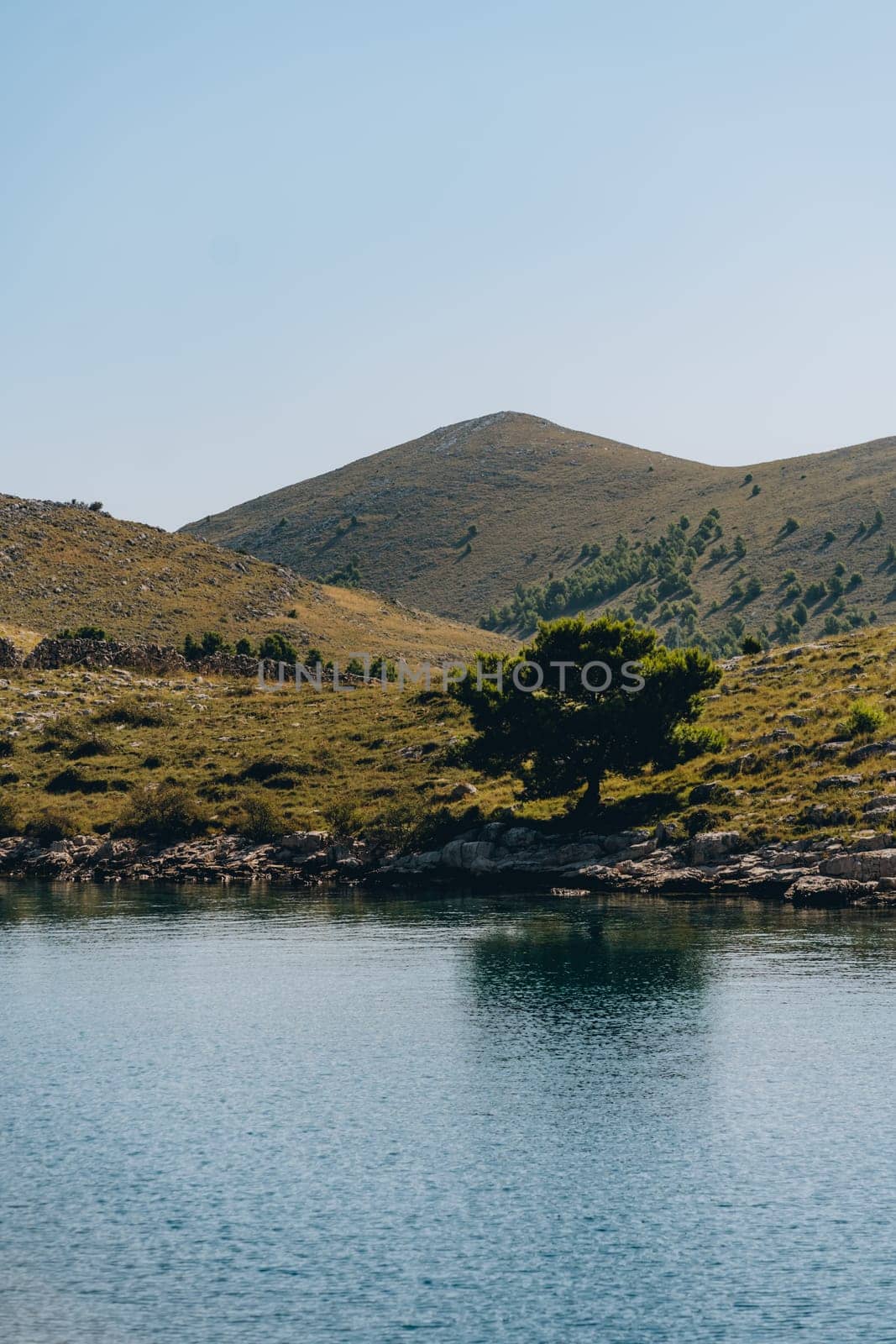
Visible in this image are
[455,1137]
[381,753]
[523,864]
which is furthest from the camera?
[381,753]

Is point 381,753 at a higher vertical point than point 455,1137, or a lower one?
higher

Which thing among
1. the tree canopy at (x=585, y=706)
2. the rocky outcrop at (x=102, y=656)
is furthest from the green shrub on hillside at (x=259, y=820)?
the rocky outcrop at (x=102, y=656)

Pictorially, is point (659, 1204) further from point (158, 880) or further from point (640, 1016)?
point (158, 880)

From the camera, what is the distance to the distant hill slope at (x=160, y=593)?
151000mm

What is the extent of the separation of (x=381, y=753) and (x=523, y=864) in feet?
71.8

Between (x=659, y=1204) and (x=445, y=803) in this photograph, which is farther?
(x=445, y=803)

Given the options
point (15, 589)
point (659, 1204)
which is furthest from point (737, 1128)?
point (15, 589)

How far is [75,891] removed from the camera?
7706 centimetres

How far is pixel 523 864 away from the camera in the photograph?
75.2 metres

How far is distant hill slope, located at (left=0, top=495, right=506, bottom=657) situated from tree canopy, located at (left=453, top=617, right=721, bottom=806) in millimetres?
71080

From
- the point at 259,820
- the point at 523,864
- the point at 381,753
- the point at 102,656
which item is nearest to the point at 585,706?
the point at 523,864

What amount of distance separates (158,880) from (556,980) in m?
37.3

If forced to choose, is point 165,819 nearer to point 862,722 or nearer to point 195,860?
point 195,860

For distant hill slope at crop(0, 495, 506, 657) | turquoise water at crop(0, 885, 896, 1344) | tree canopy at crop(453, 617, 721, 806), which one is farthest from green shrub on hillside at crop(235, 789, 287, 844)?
distant hill slope at crop(0, 495, 506, 657)
